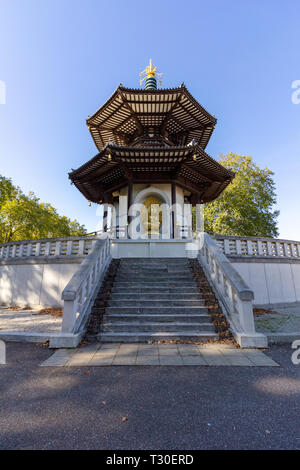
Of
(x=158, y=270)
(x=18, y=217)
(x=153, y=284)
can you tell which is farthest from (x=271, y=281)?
(x=18, y=217)

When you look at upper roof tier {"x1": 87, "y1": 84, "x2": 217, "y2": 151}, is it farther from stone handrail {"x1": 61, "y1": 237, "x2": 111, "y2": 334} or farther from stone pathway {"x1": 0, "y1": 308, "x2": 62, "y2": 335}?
stone pathway {"x1": 0, "y1": 308, "x2": 62, "y2": 335}

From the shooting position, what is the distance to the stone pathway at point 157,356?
3.42 metres

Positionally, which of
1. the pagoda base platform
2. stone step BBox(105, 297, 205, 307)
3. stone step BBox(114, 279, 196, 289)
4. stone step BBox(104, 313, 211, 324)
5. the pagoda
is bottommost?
stone step BBox(104, 313, 211, 324)

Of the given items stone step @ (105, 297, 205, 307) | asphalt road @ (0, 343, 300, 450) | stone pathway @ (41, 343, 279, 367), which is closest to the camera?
asphalt road @ (0, 343, 300, 450)

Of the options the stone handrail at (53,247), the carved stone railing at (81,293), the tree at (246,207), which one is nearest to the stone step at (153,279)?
the carved stone railing at (81,293)

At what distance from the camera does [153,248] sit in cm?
888

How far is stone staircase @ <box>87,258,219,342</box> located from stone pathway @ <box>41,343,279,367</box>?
29 centimetres

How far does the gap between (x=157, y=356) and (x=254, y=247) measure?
280 inches

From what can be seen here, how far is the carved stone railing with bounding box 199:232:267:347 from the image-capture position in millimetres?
4172

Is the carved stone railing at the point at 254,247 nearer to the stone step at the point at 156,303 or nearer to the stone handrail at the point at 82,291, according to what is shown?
the stone step at the point at 156,303

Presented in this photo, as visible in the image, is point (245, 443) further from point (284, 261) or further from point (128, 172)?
point (128, 172)

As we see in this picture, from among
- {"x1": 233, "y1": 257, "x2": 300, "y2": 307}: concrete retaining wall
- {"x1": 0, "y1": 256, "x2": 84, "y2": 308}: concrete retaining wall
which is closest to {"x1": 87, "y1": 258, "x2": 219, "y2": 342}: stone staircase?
{"x1": 0, "y1": 256, "x2": 84, "y2": 308}: concrete retaining wall

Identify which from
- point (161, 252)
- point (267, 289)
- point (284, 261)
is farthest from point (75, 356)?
point (284, 261)
